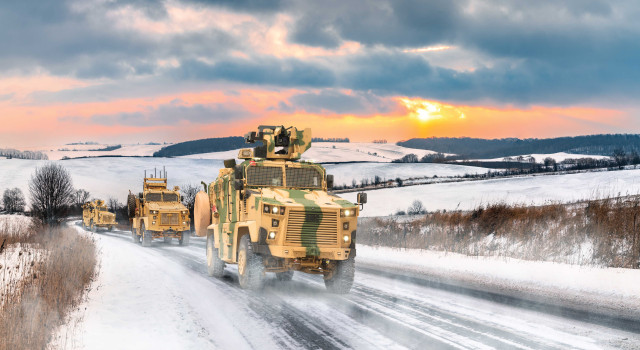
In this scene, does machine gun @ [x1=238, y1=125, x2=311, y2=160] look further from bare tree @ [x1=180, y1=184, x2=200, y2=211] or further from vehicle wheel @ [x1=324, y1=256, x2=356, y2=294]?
bare tree @ [x1=180, y1=184, x2=200, y2=211]

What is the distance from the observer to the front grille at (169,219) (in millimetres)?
32094

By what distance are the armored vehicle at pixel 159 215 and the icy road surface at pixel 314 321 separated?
19513 millimetres

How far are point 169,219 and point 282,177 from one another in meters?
20.8

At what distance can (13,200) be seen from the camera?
132m

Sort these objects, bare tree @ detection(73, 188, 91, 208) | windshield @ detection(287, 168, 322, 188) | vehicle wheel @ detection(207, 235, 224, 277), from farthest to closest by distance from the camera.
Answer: bare tree @ detection(73, 188, 91, 208), vehicle wheel @ detection(207, 235, 224, 277), windshield @ detection(287, 168, 322, 188)

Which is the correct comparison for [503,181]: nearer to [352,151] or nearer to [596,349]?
[596,349]

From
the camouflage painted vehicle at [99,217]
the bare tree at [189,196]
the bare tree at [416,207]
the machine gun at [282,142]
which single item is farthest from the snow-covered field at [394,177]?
the machine gun at [282,142]

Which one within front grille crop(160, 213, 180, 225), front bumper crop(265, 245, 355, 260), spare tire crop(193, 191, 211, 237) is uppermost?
spare tire crop(193, 191, 211, 237)

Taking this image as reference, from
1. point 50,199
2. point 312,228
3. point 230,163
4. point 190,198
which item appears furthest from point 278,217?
point 190,198

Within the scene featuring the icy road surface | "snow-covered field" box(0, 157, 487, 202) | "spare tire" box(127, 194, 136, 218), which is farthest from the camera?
"snow-covered field" box(0, 157, 487, 202)

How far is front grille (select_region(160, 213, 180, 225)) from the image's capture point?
32.1m

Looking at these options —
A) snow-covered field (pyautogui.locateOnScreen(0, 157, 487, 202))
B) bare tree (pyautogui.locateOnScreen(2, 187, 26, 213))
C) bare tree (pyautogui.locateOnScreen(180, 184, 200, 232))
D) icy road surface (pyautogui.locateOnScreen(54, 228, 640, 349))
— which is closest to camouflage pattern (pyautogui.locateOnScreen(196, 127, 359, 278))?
icy road surface (pyautogui.locateOnScreen(54, 228, 640, 349))

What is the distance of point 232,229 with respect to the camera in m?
13.2

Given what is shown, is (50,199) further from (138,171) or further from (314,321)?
(138,171)
